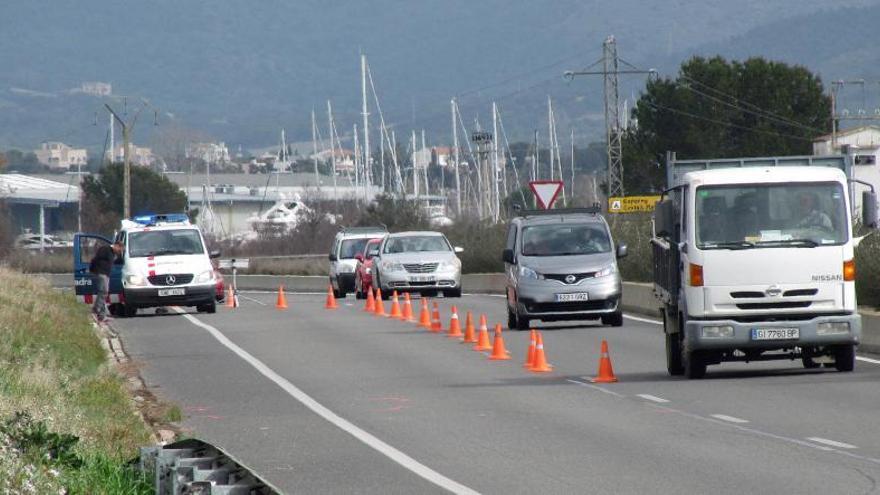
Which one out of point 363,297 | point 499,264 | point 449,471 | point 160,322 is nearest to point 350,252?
point 363,297

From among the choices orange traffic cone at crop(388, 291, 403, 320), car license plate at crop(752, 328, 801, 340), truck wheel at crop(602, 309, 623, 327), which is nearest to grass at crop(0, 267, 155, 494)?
car license plate at crop(752, 328, 801, 340)

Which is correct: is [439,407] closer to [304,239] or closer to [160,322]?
[160,322]

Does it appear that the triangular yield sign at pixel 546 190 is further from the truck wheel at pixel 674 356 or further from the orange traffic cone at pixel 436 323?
the truck wheel at pixel 674 356

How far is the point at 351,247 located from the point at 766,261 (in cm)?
3222

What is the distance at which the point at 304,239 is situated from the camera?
99.9m

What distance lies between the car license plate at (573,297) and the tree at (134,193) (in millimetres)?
86323

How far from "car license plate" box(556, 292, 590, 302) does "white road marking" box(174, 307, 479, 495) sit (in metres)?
5.74

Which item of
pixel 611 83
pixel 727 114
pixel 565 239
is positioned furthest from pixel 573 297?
pixel 727 114

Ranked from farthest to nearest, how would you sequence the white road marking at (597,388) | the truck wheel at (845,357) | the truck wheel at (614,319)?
the truck wheel at (614,319) < the truck wheel at (845,357) < the white road marking at (597,388)

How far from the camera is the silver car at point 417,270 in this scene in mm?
44656

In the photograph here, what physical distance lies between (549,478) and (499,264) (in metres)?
44.1

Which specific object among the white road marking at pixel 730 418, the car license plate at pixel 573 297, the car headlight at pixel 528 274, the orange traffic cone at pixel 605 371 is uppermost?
the car headlight at pixel 528 274

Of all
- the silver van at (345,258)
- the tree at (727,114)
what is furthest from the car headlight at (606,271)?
the tree at (727,114)

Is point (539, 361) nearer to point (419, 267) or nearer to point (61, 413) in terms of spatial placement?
point (61, 413)
